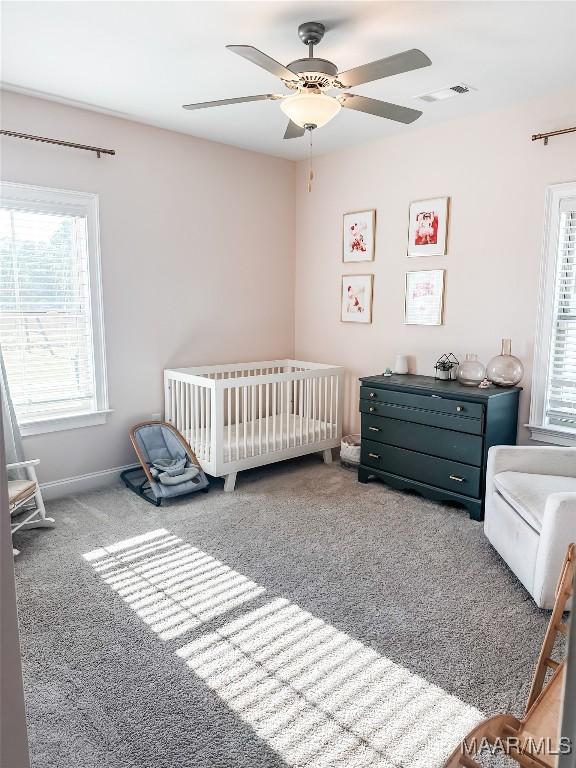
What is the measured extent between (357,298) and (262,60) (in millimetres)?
2652

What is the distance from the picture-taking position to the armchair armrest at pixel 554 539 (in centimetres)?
226

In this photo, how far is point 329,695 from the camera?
73.4 inches

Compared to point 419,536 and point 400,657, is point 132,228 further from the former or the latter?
point 400,657

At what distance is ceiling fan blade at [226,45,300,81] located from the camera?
1963 mm

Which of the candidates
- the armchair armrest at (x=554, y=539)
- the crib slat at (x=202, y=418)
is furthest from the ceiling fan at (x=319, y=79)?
the crib slat at (x=202, y=418)

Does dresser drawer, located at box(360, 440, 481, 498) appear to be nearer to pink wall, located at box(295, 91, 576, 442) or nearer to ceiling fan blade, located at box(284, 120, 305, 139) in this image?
pink wall, located at box(295, 91, 576, 442)

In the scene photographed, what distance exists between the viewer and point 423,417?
11.9ft

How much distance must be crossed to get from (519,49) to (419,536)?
2.70 m

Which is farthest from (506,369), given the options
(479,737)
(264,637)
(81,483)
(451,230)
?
(81,483)

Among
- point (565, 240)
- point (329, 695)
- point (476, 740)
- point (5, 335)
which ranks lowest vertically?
point (329, 695)

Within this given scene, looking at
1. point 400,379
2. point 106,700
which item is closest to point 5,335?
point 106,700

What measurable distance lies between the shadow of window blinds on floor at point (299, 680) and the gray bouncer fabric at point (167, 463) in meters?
0.96

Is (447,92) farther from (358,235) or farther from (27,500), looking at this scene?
(27,500)

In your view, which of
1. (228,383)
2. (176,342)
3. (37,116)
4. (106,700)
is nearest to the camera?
(106,700)
